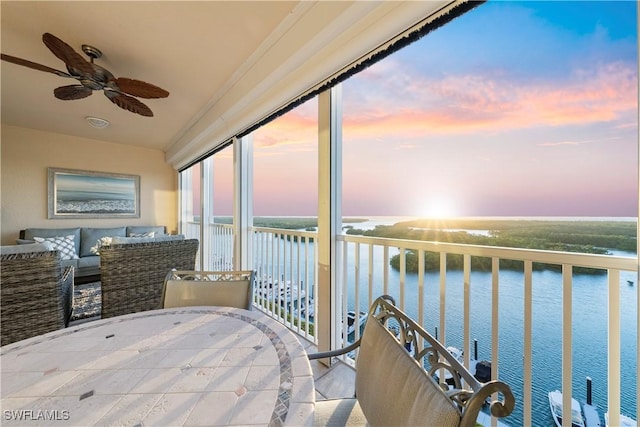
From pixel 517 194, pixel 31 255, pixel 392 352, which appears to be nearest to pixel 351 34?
pixel 517 194

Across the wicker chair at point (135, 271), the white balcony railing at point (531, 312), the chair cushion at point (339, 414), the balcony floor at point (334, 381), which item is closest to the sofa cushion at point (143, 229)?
the wicker chair at point (135, 271)

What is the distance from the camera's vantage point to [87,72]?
70.9 inches

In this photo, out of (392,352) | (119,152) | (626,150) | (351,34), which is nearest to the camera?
(392,352)

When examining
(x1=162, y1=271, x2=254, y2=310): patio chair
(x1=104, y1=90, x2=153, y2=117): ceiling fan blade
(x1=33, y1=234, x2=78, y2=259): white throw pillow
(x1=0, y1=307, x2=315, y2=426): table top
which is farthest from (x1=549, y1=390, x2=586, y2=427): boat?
(x1=33, y1=234, x2=78, y2=259): white throw pillow

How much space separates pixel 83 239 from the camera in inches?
160

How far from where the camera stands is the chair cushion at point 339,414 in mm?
838

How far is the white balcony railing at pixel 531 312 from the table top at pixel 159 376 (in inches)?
35.0

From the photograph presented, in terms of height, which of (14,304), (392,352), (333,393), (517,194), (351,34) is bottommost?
(333,393)

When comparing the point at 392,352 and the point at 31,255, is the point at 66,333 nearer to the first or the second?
the point at 31,255

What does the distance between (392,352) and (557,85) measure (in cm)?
131

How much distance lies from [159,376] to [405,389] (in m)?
0.69

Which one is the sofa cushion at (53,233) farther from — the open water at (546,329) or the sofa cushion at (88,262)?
the open water at (546,329)

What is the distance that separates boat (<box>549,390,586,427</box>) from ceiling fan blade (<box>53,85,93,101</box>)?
3653 mm

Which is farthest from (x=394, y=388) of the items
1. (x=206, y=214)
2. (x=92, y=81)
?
(x=206, y=214)
